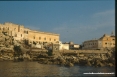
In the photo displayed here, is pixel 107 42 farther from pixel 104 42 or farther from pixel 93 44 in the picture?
pixel 93 44

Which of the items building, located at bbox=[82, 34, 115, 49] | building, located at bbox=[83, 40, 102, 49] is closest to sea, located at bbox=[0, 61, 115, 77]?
building, located at bbox=[82, 34, 115, 49]

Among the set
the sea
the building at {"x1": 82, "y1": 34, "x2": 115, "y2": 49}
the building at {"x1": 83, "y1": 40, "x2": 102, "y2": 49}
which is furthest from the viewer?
the building at {"x1": 83, "y1": 40, "x2": 102, "y2": 49}

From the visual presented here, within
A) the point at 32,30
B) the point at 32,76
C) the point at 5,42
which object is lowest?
the point at 32,76

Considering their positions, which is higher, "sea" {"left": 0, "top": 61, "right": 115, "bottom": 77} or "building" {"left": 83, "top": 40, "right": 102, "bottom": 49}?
"building" {"left": 83, "top": 40, "right": 102, "bottom": 49}

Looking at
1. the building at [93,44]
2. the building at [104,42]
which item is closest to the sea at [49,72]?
the building at [104,42]

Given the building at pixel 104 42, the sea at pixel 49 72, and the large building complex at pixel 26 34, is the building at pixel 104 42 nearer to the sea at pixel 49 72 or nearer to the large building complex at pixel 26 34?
the large building complex at pixel 26 34

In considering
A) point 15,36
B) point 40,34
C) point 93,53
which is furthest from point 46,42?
point 93,53

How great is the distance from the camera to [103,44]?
49.8 meters

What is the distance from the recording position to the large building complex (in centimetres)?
4338

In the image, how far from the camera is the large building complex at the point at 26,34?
43.4 metres

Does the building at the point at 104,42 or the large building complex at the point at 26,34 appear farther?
the building at the point at 104,42

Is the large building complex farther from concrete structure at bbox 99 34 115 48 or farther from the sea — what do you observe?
the sea

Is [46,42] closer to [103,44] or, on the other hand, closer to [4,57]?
[103,44]

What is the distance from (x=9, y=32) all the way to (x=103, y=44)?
70.4 ft
